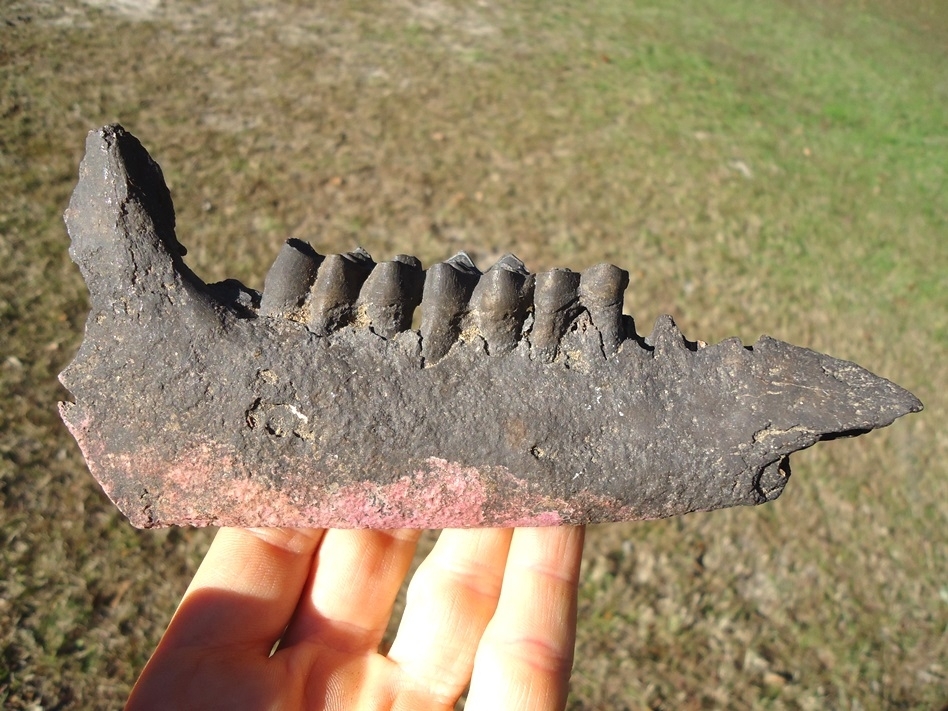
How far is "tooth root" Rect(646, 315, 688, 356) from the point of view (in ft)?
6.86

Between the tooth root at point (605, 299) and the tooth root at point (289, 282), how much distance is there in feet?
2.48

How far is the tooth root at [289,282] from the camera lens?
2.02m

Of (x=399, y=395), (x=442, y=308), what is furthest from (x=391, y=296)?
(x=399, y=395)

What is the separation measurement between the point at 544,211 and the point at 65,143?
132 inches

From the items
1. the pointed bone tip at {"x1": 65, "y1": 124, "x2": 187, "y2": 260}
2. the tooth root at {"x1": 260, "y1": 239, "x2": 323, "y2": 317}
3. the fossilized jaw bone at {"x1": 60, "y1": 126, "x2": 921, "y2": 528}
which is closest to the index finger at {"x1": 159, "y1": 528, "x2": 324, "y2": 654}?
the fossilized jaw bone at {"x1": 60, "y1": 126, "x2": 921, "y2": 528}

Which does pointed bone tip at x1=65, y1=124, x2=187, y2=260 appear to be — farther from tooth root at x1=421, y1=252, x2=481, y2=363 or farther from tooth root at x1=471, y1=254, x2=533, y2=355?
tooth root at x1=471, y1=254, x2=533, y2=355

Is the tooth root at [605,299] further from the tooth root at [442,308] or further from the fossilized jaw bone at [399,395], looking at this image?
the tooth root at [442,308]

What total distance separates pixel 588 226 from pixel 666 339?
3406mm

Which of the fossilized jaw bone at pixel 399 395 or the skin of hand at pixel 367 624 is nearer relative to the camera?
the fossilized jaw bone at pixel 399 395

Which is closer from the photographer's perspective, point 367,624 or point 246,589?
point 246,589

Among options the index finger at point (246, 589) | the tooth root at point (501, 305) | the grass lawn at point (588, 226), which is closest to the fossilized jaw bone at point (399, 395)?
the tooth root at point (501, 305)

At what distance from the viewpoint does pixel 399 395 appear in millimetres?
2006

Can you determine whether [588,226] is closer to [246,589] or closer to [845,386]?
[845,386]

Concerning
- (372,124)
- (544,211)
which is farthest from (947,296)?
(372,124)
